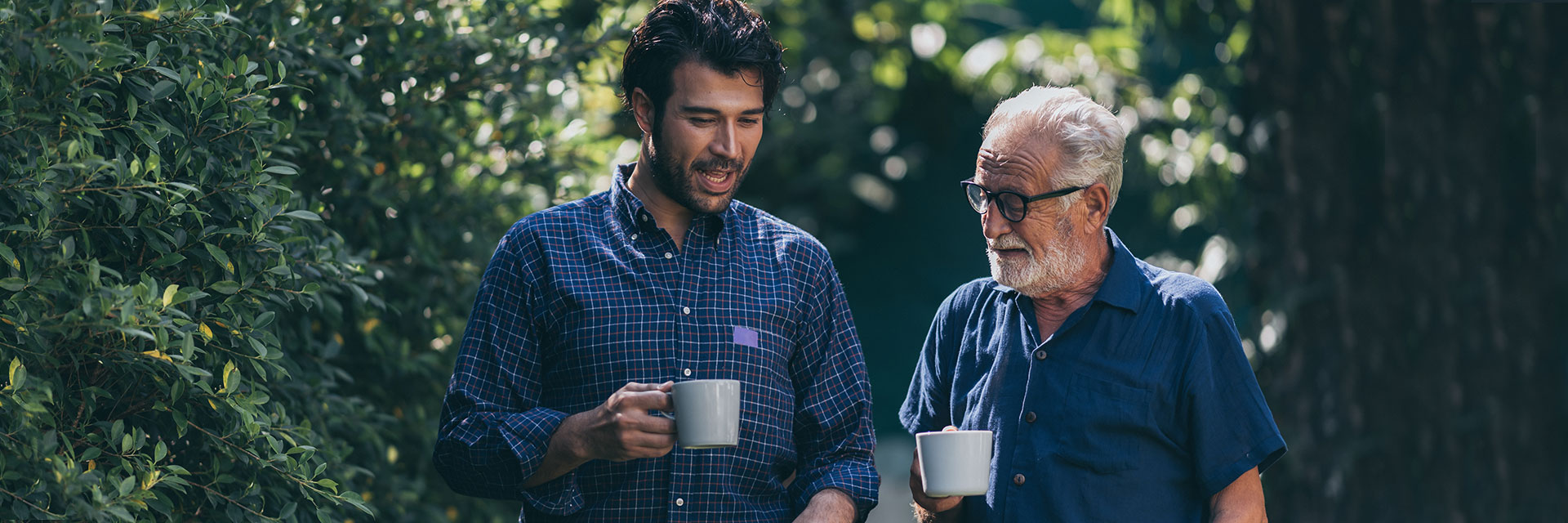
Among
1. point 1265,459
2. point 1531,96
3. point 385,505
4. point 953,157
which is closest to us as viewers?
point 1265,459

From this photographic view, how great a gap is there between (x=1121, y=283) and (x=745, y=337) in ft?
2.28

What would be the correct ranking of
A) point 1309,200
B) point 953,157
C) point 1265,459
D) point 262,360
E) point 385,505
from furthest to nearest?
point 953,157
point 1309,200
point 385,505
point 262,360
point 1265,459

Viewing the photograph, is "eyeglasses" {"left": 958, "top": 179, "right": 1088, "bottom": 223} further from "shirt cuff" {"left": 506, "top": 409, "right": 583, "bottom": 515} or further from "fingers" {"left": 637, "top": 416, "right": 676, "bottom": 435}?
"shirt cuff" {"left": 506, "top": 409, "right": 583, "bottom": 515}

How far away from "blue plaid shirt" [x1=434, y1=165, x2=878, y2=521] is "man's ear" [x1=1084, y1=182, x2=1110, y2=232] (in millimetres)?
559

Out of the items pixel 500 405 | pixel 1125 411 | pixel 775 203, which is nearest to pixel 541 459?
pixel 500 405

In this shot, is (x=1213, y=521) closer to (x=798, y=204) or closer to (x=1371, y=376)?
(x=1371, y=376)

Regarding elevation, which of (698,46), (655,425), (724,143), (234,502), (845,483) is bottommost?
(234,502)

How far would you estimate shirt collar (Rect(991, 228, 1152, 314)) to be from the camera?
2.61 metres

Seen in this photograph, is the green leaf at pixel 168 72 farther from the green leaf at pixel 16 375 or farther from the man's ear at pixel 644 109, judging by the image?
the man's ear at pixel 644 109

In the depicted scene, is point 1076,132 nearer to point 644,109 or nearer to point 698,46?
point 698,46

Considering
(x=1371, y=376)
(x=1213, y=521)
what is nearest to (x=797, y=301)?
(x=1213, y=521)

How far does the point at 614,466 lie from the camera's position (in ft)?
8.50

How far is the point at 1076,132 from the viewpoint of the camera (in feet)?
8.59

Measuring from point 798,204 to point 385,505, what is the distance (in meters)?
4.21
